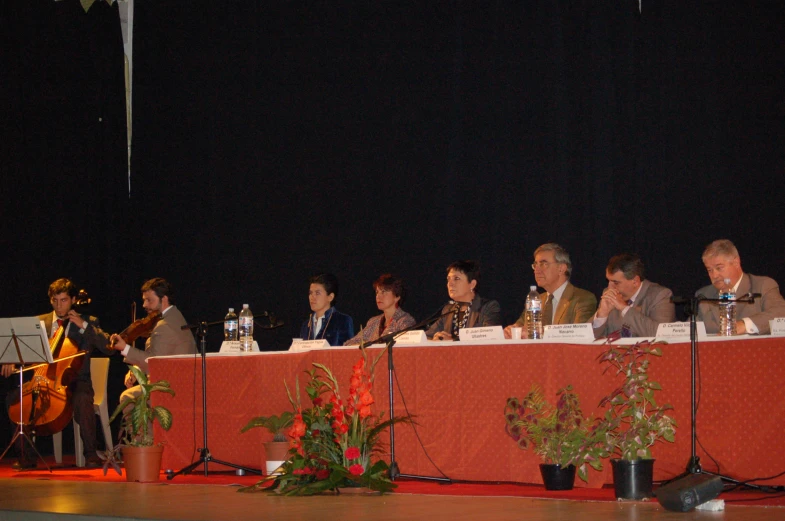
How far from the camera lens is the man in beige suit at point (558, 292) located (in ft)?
16.1

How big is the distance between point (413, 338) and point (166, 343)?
2013 mm

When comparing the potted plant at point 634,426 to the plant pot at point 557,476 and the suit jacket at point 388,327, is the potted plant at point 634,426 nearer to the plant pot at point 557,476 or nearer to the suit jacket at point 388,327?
the plant pot at point 557,476

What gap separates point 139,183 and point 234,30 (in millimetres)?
1518

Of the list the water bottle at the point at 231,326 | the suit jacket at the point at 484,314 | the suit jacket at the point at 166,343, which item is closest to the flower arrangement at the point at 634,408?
the suit jacket at the point at 484,314

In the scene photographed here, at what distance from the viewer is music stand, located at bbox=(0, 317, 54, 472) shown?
19.5ft

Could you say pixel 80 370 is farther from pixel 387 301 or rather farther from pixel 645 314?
pixel 645 314

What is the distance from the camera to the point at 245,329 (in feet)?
18.7

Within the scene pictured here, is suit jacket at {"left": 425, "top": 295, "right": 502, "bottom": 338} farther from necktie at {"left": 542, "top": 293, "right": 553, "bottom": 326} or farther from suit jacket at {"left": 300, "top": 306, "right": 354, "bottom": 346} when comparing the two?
suit jacket at {"left": 300, "top": 306, "right": 354, "bottom": 346}

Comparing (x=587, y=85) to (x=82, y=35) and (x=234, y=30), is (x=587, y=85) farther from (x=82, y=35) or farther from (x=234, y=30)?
(x=82, y=35)

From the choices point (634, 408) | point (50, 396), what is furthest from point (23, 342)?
point (634, 408)

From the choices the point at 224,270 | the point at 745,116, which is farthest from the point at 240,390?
the point at 745,116

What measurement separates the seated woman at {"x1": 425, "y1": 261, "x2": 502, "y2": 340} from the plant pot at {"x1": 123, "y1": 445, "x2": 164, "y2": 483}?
1616 millimetres

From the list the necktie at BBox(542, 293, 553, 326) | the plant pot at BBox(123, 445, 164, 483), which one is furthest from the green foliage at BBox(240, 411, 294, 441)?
the necktie at BBox(542, 293, 553, 326)

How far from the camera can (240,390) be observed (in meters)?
5.35
